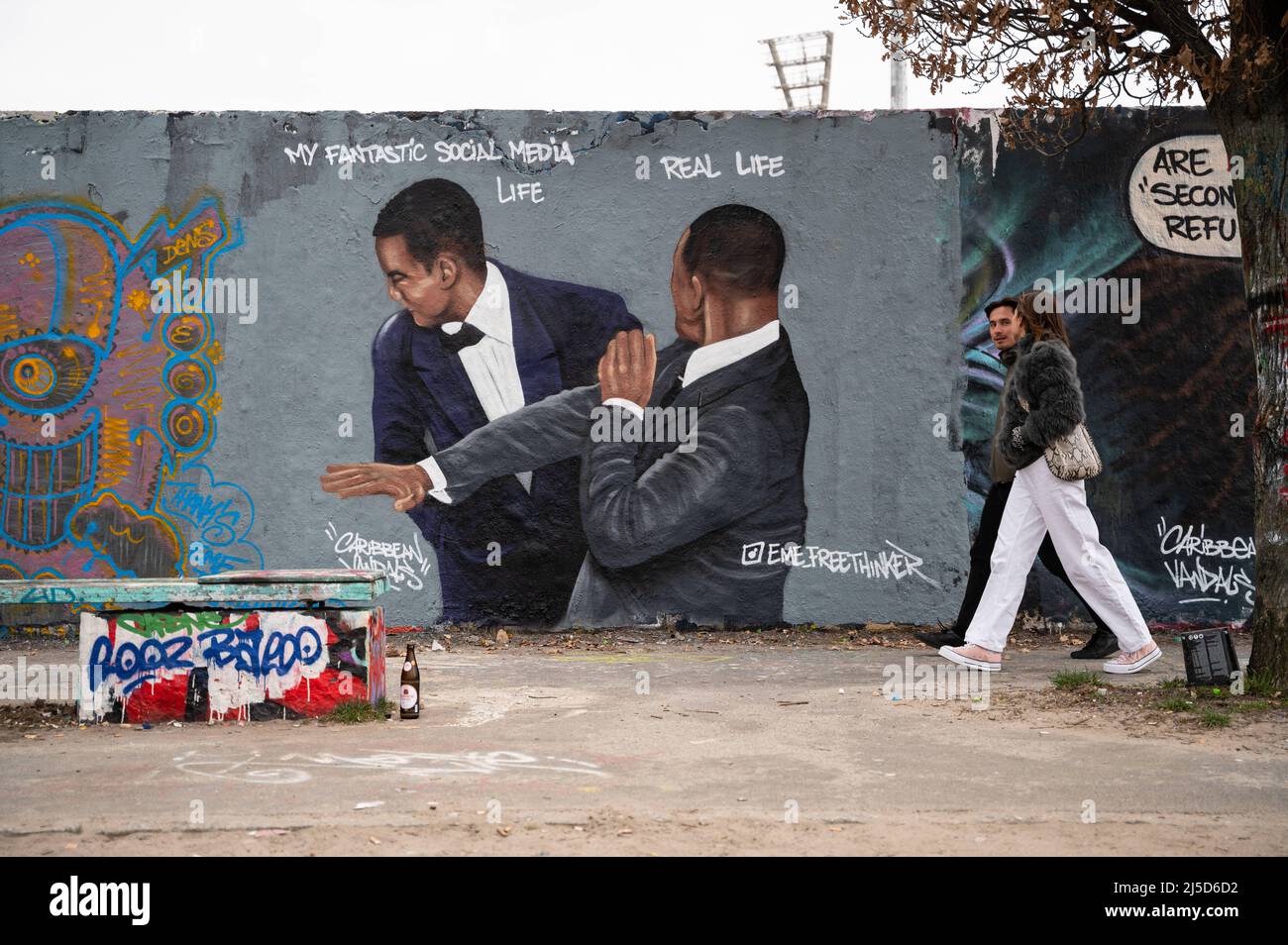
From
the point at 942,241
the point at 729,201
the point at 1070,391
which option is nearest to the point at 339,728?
the point at 1070,391

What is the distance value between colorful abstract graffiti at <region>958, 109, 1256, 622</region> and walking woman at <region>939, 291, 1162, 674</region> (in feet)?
5.58

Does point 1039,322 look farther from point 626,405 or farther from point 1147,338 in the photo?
point 626,405

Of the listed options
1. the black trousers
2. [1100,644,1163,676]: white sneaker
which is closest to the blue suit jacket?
the black trousers

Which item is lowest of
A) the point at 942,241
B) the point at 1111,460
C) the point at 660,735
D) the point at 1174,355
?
the point at 660,735

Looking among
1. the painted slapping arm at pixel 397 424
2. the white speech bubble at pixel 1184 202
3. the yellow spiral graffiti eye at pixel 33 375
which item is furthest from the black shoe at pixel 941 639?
the yellow spiral graffiti eye at pixel 33 375

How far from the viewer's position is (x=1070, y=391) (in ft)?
24.1

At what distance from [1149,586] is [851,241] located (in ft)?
11.4

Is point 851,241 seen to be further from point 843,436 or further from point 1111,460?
point 1111,460

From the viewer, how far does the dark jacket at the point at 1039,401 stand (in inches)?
287

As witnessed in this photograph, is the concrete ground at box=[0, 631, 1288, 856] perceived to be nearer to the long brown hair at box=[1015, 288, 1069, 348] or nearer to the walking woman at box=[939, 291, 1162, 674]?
the walking woman at box=[939, 291, 1162, 674]

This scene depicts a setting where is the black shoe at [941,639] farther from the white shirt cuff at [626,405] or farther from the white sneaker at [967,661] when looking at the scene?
the white shirt cuff at [626,405]

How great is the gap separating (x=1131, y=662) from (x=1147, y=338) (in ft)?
10.1

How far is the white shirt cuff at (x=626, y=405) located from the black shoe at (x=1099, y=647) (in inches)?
140

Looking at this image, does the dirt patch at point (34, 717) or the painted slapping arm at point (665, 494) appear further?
the painted slapping arm at point (665, 494)
